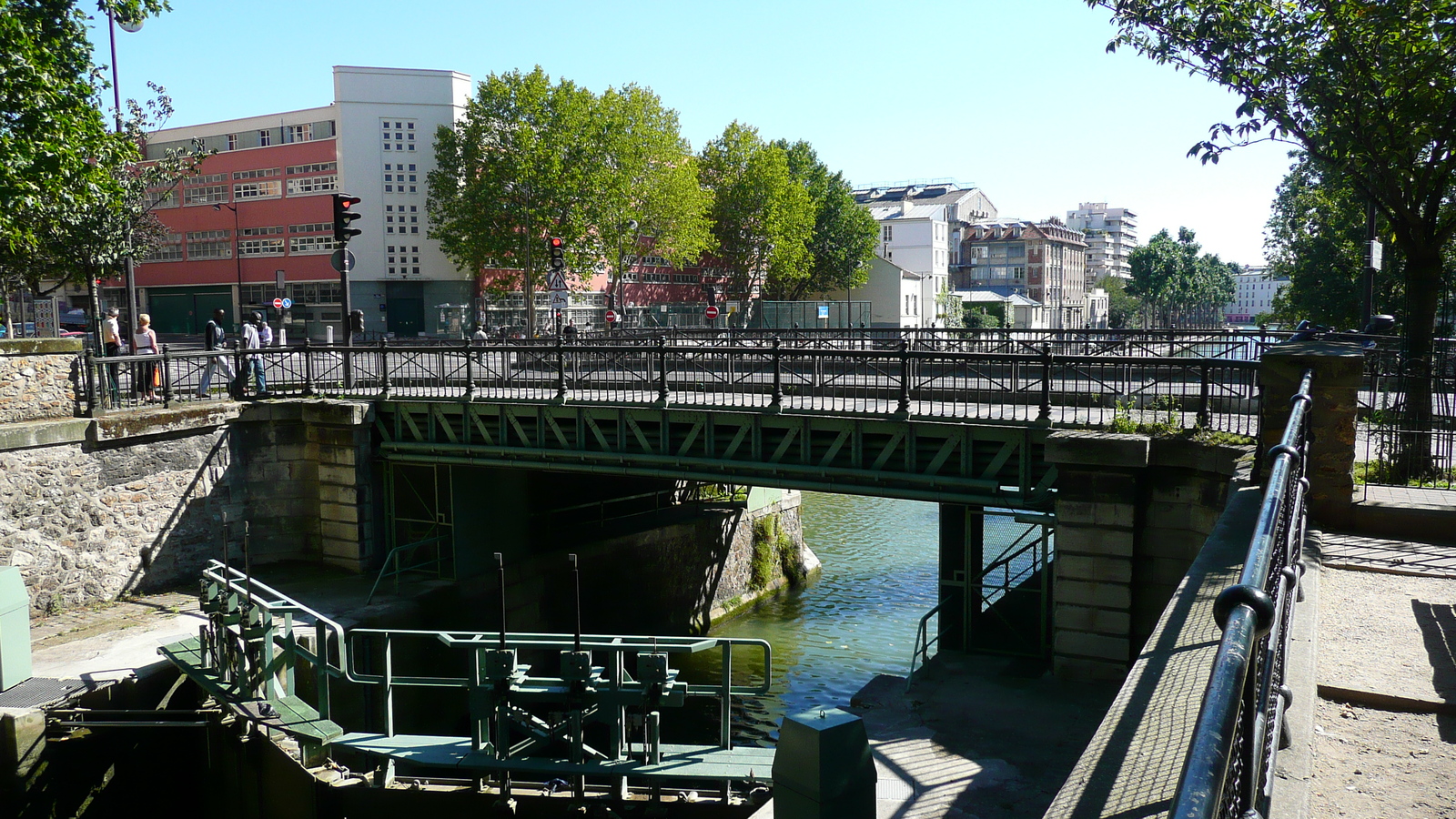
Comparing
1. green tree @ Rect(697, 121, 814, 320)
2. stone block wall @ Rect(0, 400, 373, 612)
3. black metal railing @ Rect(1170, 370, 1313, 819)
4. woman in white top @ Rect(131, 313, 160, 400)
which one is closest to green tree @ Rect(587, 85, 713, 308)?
green tree @ Rect(697, 121, 814, 320)

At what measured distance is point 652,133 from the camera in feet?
180

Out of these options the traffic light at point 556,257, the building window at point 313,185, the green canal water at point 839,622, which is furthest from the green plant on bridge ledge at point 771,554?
the building window at point 313,185

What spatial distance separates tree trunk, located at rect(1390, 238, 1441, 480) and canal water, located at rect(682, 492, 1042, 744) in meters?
8.80

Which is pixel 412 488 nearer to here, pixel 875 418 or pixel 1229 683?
pixel 875 418

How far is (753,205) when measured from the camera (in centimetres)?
6762

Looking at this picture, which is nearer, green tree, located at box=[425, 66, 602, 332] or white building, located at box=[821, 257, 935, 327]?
green tree, located at box=[425, 66, 602, 332]

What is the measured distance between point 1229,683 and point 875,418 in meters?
13.6

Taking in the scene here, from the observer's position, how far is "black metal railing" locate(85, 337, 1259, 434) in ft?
46.5

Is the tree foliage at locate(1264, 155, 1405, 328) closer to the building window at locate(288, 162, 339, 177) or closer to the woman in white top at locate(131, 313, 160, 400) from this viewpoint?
the woman in white top at locate(131, 313, 160, 400)

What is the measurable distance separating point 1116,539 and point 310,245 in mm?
55952

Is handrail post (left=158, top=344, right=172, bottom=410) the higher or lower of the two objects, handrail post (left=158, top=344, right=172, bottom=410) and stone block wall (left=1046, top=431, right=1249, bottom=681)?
the higher

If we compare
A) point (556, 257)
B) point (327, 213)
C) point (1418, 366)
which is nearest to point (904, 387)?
point (1418, 366)

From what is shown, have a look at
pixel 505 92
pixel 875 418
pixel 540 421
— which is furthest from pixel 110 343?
pixel 505 92

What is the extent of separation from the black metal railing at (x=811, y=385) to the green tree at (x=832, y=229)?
169 feet
